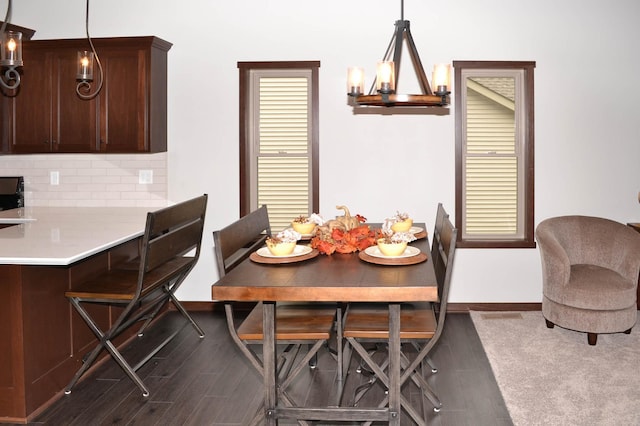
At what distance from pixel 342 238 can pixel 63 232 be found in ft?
5.83

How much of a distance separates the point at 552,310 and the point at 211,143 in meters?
3.04

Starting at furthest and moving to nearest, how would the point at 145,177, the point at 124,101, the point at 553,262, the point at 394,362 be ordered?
1. the point at 145,177
2. the point at 124,101
3. the point at 553,262
4. the point at 394,362

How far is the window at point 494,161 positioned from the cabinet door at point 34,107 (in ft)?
11.0

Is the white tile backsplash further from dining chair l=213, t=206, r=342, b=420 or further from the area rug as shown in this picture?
the area rug

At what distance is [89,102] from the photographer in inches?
213

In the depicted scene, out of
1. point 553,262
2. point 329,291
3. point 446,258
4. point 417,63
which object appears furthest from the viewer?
point 553,262

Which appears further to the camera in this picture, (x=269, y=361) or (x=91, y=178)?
(x=91, y=178)

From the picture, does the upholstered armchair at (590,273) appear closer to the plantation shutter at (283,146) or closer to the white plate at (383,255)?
the white plate at (383,255)

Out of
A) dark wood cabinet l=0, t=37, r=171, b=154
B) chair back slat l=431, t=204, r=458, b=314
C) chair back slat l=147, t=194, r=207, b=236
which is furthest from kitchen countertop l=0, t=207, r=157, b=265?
chair back slat l=431, t=204, r=458, b=314

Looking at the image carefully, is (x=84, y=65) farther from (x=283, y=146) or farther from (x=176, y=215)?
(x=283, y=146)

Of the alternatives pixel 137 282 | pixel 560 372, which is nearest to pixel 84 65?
pixel 137 282

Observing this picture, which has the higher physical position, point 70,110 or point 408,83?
point 408,83

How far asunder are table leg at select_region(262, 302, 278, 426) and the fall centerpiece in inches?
23.9

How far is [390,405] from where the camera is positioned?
307 cm
